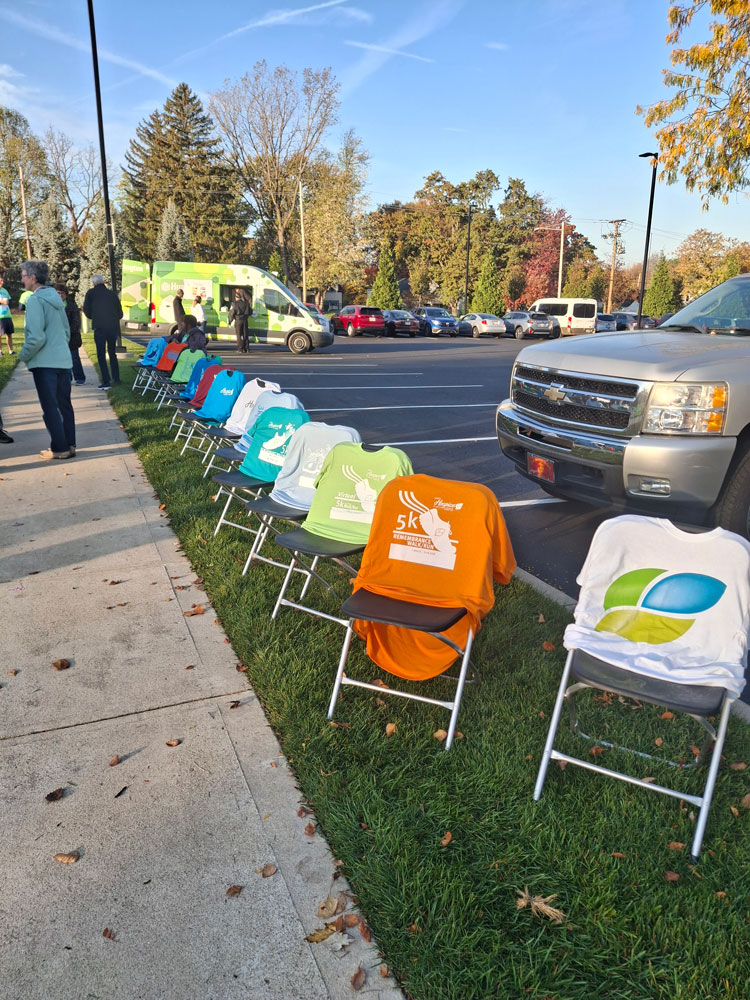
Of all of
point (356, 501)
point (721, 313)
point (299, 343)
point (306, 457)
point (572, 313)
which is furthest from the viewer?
point (572, 313)

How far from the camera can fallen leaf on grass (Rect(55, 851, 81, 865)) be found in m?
2.54

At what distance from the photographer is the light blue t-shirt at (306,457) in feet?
16.7

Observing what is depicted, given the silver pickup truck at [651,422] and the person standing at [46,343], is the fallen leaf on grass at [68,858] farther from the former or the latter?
the person standing at [46,343]

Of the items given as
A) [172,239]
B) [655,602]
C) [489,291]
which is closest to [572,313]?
[489,291]

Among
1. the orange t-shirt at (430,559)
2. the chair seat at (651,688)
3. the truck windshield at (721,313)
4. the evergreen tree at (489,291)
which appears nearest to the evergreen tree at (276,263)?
the evergreen tree at (489,291)

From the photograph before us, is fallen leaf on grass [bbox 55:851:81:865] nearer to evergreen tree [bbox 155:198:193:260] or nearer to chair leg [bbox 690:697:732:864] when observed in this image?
chair leg [bbox 690:697:732:864]

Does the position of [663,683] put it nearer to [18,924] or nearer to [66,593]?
[18,924]

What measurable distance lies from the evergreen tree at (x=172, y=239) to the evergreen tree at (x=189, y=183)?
8.48ft

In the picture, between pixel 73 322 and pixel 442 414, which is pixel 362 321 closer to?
pixel 73 322

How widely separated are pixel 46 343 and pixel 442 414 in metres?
6.54

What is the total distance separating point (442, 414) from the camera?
40.1 ft

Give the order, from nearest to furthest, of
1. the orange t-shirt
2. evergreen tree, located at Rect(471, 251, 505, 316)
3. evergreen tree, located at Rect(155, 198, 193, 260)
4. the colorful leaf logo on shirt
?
1. the colorful leaf logo on shirt
2. the orange t-shirt
3. evergreen tree, located at Rect(155, 198, 193, 260)
4. evergreen tree, located at Rect(471, 251, 505, 316)

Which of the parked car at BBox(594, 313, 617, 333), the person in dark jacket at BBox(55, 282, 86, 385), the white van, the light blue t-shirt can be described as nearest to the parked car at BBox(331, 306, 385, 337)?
the white van

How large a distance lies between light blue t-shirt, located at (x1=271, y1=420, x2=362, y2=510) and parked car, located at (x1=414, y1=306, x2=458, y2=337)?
37103 mm
